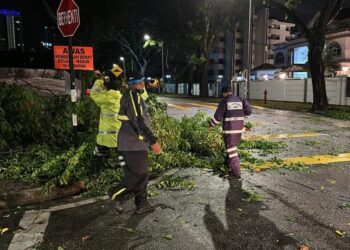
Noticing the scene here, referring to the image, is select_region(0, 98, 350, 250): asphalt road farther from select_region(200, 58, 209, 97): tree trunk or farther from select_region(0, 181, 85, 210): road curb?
select_region(200, 58, 209, 97): tree trunk

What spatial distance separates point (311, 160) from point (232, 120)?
2577mm

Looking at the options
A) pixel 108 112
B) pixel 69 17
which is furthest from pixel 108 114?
pixel 69 17

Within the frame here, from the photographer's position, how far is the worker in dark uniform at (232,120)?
640 centimetres

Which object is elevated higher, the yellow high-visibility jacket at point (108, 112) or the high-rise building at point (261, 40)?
the high-rise building at point (261, 40)

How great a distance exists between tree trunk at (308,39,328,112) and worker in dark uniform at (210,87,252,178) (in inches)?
541

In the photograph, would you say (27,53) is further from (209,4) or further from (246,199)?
(209,4)

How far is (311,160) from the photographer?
7.79m

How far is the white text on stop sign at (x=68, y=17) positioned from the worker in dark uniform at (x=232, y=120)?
300cm

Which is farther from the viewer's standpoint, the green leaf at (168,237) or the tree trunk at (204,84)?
the tree trunk at (204,84)

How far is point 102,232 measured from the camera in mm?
4238

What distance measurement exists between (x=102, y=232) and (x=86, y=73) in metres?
9.92

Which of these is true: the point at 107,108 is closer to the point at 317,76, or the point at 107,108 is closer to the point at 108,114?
the point at 108,114

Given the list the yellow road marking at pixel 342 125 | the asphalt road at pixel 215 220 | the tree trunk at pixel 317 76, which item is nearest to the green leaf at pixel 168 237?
the asphalt road at pixel 215 220

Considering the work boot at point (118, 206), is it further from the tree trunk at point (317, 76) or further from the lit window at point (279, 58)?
the lit window at point (279, 58)
